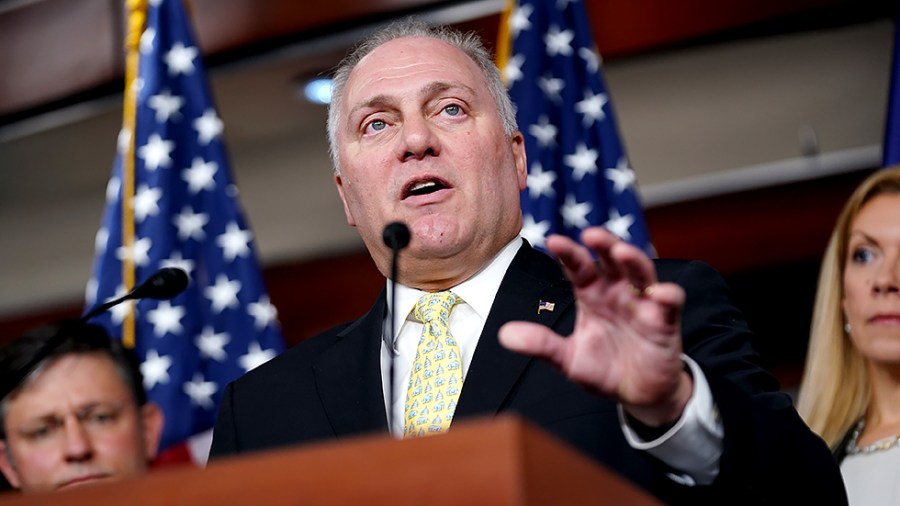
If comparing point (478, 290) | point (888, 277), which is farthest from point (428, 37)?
point (888, 277)

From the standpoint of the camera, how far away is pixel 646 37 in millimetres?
4215

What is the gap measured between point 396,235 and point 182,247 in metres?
2.04

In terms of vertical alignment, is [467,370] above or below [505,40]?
above

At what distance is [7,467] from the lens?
2.67 m

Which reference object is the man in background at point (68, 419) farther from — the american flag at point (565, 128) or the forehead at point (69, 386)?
the american flag at point (565, 128)

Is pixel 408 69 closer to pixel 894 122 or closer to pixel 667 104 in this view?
pixel 894 122

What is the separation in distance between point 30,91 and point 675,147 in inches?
98.4

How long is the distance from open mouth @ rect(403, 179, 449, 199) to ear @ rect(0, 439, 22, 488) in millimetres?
1132

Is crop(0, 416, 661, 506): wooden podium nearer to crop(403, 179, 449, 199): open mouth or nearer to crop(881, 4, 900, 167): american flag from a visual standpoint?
crop(403, 179, 449, 199): open mouth

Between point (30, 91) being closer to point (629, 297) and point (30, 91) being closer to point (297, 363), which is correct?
point (297, 363)

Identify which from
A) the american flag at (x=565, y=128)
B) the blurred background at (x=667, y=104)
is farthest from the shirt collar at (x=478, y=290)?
the blurred background at (x=667, y=104)

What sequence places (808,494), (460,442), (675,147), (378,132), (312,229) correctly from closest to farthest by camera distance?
(460,442) → (808,494) → (378,132) → (675,147) → (312,229)

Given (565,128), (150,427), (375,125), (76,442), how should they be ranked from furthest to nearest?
(565,128) < (150,427) < (76,442) < (375,125)

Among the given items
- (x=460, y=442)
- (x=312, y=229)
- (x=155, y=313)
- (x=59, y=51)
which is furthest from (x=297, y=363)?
(x=312, y=229)
